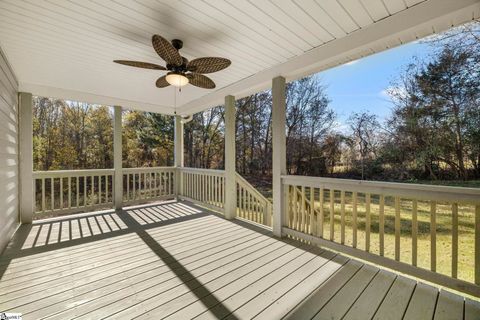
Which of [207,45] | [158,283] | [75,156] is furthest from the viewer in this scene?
[75,156]

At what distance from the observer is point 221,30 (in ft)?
7.35

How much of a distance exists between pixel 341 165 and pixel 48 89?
8965mm

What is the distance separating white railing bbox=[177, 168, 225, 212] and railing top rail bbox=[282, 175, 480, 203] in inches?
80.3

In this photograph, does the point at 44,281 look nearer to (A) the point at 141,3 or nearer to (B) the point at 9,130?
(B) the point at 9,130

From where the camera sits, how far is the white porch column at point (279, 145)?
3143 millimetres

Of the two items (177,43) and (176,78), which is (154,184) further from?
(177,43)

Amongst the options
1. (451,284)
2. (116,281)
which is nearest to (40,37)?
(116,281)

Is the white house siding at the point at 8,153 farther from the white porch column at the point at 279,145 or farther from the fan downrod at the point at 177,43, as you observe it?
the white porch column at the point at 279,145

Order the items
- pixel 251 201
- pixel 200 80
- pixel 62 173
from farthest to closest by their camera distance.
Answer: pixel 251 201 → pixel 62 173 → pixel 200 80

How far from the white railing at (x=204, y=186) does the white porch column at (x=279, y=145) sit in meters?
1.42

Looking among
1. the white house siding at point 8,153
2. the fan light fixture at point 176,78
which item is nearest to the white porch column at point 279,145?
the fan light fixture at point 176,78

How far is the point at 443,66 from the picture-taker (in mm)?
6512

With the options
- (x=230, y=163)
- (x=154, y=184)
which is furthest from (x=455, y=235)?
(x=154, y=184)

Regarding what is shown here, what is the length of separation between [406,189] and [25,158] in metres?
5.48
